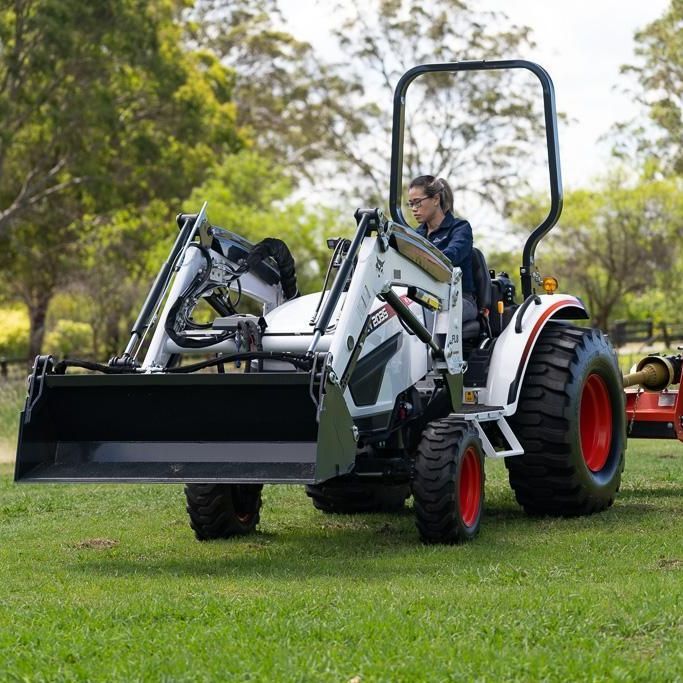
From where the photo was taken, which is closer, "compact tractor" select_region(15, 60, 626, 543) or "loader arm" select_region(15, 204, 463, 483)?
"loader arm" select_region(15, 204, 463, 483)

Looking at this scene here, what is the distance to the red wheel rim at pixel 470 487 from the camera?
25.9 feet

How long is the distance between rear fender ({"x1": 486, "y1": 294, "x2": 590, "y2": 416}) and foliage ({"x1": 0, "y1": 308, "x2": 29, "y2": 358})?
41298 millimetres

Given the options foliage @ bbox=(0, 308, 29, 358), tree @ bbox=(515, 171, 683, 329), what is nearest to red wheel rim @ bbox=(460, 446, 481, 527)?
tree @ bbox=(515, 171, 683, 329)

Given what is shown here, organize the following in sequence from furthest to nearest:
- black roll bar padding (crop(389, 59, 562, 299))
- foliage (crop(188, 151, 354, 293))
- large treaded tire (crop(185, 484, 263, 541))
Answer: foliage (crop(188, 151, 354, 293)) < black roll bar padding (crop(389, 59, 562, 299)) < large treaded tire (crop(185, 484, 263, 541))

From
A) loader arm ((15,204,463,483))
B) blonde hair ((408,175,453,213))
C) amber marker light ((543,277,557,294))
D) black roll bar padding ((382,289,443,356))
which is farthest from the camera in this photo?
amber marker light ((543,277,557,294))

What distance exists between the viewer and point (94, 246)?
1658 inches

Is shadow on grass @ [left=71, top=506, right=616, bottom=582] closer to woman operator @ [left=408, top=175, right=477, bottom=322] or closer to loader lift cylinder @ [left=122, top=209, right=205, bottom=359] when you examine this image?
loader lift cylinder @ [left=122, top=209, right=205, bottom=359]

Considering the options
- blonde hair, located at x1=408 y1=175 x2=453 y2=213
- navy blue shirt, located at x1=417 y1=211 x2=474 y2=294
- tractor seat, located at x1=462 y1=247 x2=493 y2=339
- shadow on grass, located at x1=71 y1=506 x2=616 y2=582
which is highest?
blonde hair, located at x1=408 y1=175 x2=453 y2=213

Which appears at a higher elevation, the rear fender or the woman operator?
the woman operator

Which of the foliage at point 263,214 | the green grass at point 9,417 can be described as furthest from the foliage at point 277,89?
the green grass at point 9,417

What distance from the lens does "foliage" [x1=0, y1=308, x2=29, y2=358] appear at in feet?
161

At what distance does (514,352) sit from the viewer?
8.66 meters

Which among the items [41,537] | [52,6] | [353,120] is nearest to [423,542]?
[41,537]

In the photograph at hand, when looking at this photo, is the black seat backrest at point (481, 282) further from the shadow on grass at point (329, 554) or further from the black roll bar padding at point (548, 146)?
the shadow on grass at point (329, 554)
